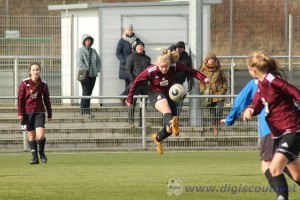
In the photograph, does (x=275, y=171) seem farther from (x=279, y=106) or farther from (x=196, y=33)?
(x=196, y=33)

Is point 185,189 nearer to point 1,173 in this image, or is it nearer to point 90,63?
point 1,173

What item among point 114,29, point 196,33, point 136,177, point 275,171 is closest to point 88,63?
point 114,29

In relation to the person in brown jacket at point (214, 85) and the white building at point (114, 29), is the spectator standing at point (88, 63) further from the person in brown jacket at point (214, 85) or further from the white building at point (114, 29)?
the person in brown jacket at point (214, 85)

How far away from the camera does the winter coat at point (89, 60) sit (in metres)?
23.8

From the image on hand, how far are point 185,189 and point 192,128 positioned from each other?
9.37 metres

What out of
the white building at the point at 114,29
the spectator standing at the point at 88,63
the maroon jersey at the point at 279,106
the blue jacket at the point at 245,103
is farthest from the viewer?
the white building at the point at 114,29

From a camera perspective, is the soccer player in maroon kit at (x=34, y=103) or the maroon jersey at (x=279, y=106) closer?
the maroon jersey at (x=279, y=106)

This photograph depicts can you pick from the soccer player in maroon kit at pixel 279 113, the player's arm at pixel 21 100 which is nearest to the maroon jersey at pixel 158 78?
the player's arm at pixel 21 100

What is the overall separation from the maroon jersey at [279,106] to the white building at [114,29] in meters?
13.9

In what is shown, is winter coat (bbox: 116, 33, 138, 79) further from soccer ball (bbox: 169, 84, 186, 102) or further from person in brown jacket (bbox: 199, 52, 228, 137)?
soccer ball (bbox: 169, 84, 186, 102)

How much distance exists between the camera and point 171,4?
84.5 ft

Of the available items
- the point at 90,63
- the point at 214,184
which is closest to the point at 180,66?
the point at 214,184

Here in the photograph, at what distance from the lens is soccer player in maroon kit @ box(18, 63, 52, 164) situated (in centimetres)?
1827

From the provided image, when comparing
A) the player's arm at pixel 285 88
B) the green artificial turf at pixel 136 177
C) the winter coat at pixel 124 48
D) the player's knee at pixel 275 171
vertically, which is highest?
the winter coat at pixel 124 48
